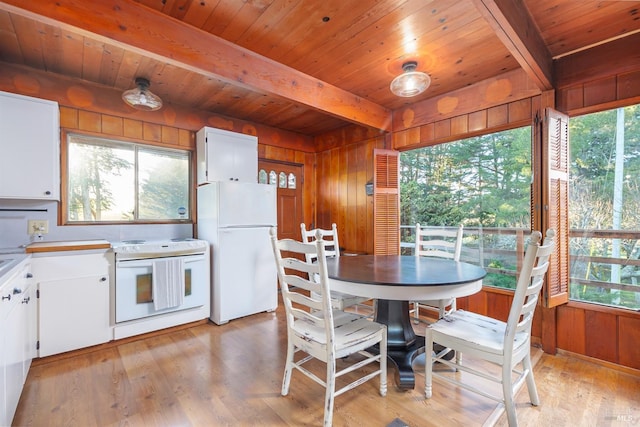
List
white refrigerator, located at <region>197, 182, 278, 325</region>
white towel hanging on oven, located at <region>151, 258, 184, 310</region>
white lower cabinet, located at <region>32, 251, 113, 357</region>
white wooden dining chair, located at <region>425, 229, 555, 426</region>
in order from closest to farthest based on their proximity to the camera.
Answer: white wooden dining chair, located at <region>425, 229, 555, 426</region> < white lower cabinet, located at <region>32, 251, 113, 357</region> < white towel hanging on oven, located at <region>151, 258, 184, 310</region> < white refrigerator, located at <region>197, 182, 278, 325</region>

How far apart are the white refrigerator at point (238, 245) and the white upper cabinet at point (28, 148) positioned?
1.30m

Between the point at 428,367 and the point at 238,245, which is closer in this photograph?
the point at 428,367

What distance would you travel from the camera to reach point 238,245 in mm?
3262

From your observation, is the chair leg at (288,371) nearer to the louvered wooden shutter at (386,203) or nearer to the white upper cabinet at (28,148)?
the louvered wooden shutter at (386,203)

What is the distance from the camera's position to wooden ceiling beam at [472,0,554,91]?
1603 mm

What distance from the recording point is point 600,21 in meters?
2.03

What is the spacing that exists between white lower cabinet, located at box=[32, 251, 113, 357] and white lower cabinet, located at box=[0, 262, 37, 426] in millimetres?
137

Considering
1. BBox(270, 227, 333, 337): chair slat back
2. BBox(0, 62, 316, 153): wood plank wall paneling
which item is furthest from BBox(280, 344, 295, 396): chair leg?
BBox(0, 62, 316, 153): wood plank wall paneling

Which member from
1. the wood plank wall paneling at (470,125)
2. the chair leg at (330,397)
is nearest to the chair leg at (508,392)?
the chair leg at (330,397)

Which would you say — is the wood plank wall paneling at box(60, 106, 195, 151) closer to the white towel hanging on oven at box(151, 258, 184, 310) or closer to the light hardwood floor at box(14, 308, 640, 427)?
the white towel hanging on oven at box(151, 258, 184, 310)

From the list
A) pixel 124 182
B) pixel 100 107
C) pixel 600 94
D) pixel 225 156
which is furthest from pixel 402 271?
pixel 100 107

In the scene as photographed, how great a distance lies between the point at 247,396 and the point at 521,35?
285 centimetres

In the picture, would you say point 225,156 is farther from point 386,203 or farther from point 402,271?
point 402,271

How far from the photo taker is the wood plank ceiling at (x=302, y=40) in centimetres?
179
